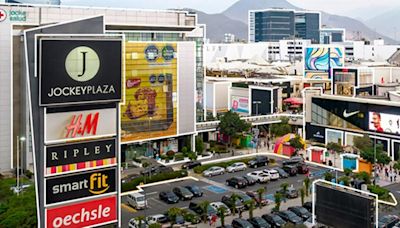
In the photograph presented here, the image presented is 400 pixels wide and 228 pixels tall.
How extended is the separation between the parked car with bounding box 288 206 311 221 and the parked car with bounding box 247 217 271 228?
1.02 meters

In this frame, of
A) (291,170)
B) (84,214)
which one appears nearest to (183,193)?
(291,170)

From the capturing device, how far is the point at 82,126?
8.42 m

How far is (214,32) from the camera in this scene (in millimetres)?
199750

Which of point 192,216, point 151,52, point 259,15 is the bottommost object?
point 192,216

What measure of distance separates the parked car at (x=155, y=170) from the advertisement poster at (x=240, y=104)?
11766 mm

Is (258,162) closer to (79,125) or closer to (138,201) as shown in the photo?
(138,201)

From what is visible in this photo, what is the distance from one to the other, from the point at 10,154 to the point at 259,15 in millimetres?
78393

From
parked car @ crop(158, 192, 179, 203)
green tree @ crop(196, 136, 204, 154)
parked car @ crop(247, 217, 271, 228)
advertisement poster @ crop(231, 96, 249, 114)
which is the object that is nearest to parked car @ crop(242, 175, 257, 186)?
parked car @ crop(158, 192, 179, 203)

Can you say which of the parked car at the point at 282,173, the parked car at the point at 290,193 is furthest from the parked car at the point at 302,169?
the parked car at the point at 290,193

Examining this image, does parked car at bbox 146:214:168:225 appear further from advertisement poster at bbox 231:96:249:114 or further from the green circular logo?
advertisement poster at bbox 231:96:249:114

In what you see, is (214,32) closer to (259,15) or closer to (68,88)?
(259,15)

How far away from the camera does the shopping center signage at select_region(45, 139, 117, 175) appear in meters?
8.16

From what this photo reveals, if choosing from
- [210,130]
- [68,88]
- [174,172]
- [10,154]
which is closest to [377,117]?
[210,130]

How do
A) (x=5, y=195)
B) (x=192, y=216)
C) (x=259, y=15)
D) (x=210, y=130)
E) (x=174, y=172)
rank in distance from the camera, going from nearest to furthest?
(x=192, y=216) < (x=5, y=195) < (x=174, y=172) < (x=210, y=130) < (x=259, y=15)
